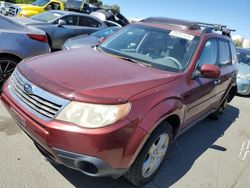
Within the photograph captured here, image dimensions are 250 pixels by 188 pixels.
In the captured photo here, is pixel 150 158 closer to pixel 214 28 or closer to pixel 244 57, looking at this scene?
pixel 214 28

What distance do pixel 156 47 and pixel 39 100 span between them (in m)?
1.86

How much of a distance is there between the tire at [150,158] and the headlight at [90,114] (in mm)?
576

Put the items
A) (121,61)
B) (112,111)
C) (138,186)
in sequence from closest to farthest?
(112,111) → (138,186) → (121,61)

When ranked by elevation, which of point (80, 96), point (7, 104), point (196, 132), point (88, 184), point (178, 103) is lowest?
point (196, 132)

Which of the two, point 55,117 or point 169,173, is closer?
point 55,117

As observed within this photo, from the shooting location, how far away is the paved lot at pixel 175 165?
3.04 meters

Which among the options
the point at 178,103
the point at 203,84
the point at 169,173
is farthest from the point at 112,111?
the point at 203,84

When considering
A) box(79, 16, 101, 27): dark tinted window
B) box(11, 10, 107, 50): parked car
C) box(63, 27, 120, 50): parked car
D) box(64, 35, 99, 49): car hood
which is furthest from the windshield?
box(64, 35, 99, 49): car hood

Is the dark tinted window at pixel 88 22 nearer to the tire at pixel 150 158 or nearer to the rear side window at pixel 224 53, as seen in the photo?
the rear side window at pixel 224 53

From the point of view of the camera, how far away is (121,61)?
11.4ft

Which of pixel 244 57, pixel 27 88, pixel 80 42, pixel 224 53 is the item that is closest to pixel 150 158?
pixel 27 88

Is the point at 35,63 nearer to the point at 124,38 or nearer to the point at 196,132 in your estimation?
the point at 124,38

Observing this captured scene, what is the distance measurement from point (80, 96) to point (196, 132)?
3167 millimetres

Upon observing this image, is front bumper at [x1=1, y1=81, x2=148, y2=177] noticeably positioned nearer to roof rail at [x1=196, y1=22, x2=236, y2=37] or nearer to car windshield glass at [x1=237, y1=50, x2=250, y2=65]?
roof rail at [x1=196, y1=22, x2=236, y2=37]
